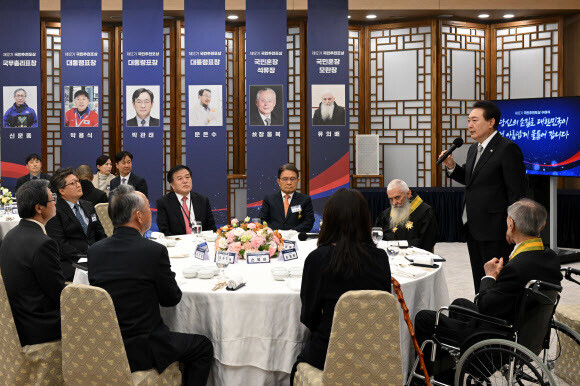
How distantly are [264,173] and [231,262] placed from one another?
4341 millimetres

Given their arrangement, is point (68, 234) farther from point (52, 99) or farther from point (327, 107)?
point (52, 99)

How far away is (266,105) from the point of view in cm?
766

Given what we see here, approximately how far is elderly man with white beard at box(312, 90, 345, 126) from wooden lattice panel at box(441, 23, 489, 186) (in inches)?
86.9

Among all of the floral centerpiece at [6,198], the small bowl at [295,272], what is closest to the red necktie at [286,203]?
the small bowl at [295,272]

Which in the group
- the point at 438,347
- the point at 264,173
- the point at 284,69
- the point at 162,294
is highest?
the point at 284,69

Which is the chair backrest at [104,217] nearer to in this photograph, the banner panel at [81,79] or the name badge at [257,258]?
the name badge at [257,258]

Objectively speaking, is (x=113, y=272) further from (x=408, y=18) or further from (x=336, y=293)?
(x=408, y=18)

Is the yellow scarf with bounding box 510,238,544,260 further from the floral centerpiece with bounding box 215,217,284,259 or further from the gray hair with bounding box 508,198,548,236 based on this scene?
the floral centerpiece with bounding box 215,217,284,259

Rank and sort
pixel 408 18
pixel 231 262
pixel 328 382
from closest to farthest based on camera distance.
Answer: pixel 328 382 → pixel 231 262 → pixel 408 18

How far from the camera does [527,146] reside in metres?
7.52

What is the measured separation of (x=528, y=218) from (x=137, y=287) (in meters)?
1.84

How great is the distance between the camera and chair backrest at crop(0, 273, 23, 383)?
8.75 ft

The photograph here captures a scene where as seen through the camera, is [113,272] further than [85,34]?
No

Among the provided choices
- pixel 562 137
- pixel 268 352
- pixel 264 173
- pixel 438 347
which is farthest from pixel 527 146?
pixel 268 352
